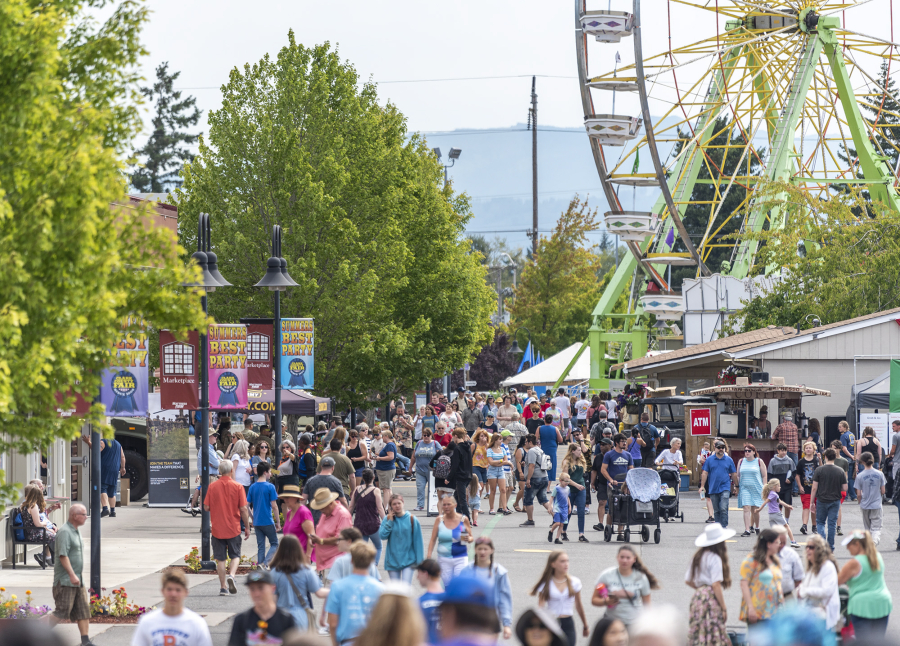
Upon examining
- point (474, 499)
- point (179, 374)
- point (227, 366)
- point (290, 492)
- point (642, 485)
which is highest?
point (227, 366)

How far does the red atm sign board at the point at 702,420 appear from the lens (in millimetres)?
28031

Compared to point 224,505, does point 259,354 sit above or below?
above

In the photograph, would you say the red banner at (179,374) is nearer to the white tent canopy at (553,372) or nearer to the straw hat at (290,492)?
the straw hat at (290,492)

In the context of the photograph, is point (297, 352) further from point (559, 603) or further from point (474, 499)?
point (559, 603)

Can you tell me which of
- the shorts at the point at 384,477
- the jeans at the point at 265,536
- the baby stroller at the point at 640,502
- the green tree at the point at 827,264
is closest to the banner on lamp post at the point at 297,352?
the shorts at the point at 384,477

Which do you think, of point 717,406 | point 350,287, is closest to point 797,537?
point 717,406

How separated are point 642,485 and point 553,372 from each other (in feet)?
115

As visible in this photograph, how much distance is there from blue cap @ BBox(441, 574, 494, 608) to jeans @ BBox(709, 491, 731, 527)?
15.5m

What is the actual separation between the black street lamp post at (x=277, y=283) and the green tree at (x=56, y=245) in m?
9.23

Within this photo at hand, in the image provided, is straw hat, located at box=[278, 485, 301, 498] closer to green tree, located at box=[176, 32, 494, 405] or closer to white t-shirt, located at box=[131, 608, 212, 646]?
white t-shirt, located at box=[131, 608, 212, 646]

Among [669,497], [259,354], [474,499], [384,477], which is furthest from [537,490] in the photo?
[259,354]

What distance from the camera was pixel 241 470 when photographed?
21453 mm

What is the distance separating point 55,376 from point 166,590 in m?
1.98

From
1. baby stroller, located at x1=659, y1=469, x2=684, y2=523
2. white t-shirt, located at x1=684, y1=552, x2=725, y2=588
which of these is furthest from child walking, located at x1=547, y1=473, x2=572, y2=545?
white t-shirt, located at x1=684, y1=552, x2=725, y2=588
